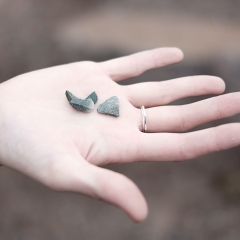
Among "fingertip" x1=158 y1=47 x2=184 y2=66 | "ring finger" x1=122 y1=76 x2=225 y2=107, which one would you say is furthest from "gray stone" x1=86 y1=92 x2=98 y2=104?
"fingertip" x1=158 y1=47 x2=184 y2=66

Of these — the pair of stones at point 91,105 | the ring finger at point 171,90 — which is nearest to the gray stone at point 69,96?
the pair of stones at point 91,105

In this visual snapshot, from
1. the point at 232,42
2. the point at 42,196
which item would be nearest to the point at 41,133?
the point at 42,196

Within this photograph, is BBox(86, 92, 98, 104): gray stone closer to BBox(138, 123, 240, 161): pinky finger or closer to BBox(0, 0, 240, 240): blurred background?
BBox(138, 123, 240, 161): pinky finger

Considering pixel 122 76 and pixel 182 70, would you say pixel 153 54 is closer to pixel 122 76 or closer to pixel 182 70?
pixel 122 76

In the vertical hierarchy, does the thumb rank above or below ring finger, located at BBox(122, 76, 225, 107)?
below

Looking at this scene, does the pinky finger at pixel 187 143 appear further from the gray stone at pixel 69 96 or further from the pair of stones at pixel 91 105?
the gray stone at pixel 69 96

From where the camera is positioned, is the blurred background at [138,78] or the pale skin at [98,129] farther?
the blurred background at [138,78]
